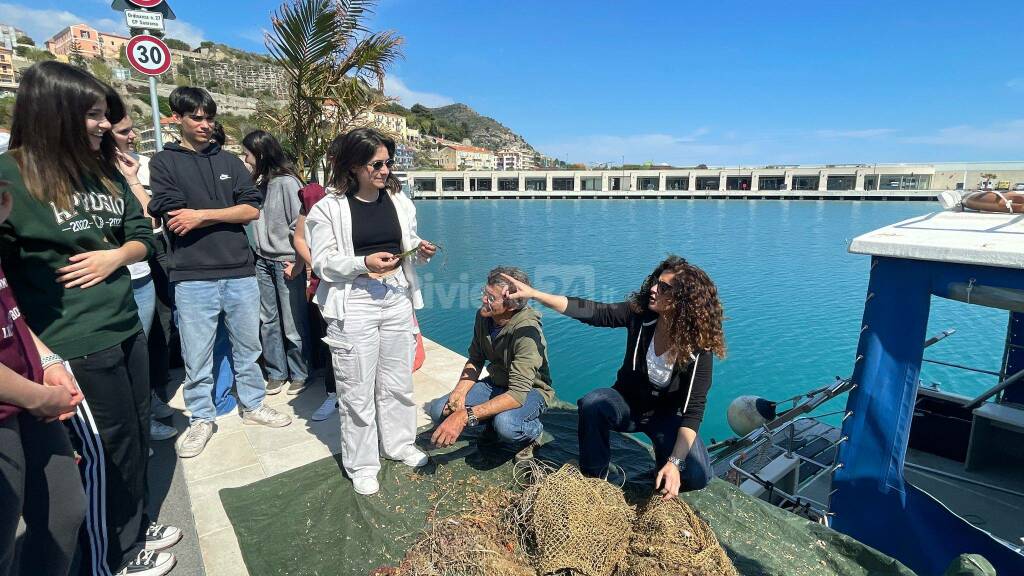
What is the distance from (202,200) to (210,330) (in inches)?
31.7

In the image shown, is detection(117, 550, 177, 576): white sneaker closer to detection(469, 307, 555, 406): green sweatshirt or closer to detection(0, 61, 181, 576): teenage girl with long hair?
detection(0, 61, 181, 576): teenage girl with long hair

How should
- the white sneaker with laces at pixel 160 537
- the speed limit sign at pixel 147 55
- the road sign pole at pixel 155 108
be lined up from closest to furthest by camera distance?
the white sneaker with laces at pixel 160 537 < the speed limit sign at pixel 147 55 < the road sign pole at pixel 155 108

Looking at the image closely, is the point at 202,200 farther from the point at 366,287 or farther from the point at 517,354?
Result: the point at 517,354

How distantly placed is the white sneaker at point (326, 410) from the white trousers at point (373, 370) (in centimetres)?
81

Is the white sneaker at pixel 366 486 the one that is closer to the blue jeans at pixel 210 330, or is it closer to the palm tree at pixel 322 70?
the blue jeans at pixel 210 330

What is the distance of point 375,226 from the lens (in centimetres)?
276

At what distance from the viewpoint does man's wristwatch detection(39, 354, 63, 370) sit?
5.50 ft

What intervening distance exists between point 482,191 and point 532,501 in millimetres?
75013

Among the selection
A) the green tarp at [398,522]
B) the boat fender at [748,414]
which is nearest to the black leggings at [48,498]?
the green tarp at [398,522]

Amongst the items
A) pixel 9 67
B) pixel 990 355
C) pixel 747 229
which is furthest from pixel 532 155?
pixel 990 355

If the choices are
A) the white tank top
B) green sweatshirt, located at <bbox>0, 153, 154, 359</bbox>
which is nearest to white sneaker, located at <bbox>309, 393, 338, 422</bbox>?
green sweatshirt, located at <bbox>0, 153, 154, 359</bbox>

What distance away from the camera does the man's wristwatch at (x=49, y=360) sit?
1678 mm

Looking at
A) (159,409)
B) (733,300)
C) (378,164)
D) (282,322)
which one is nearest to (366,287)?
(378,164)

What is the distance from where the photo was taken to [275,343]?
4.16m
